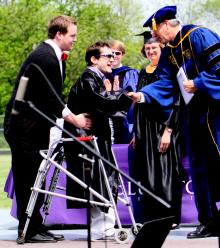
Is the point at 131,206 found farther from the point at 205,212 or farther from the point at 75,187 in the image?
the point at 205,212

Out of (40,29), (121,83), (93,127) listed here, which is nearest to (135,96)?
(93,127)

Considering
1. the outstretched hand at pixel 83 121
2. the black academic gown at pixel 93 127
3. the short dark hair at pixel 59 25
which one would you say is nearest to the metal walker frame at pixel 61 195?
the black academic gown at pixel 93 127

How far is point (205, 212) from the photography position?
261 inches

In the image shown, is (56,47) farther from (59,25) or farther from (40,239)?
(40,239)

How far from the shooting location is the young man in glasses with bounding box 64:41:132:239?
8250mm

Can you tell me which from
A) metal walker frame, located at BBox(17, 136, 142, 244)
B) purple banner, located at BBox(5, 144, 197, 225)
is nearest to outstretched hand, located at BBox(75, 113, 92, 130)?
metal walker frame, located at BBox(17, 136, 142, 244)

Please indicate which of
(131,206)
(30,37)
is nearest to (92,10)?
(30,37)

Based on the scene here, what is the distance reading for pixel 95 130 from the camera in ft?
27.4

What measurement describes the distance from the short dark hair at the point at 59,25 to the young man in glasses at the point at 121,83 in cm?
116

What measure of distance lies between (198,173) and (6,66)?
135ft

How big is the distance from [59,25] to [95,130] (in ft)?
3.50

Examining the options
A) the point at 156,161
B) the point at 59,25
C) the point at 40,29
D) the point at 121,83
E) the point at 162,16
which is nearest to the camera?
the point at 162,16

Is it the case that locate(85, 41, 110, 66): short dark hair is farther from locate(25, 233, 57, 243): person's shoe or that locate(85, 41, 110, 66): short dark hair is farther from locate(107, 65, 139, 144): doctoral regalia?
locate(25, 233, 57, 243): person's shoe

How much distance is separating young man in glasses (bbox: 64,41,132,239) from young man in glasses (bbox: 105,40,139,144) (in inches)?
17.1
